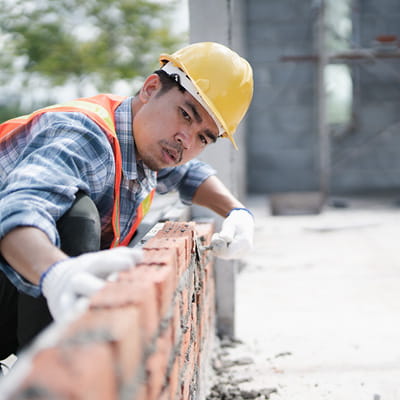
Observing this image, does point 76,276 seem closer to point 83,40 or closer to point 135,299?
point 135,299

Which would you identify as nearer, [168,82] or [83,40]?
[168,82]

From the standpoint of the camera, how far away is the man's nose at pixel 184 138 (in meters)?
1.87

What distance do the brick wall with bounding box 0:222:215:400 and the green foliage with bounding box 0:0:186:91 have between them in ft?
47.4

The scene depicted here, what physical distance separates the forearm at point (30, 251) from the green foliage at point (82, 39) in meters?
14.6

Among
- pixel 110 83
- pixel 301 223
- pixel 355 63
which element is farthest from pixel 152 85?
pixel 110 83

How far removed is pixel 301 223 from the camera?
676cm

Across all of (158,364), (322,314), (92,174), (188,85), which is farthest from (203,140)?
(322,314)

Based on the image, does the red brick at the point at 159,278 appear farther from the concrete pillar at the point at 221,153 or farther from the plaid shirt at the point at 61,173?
the concrete pillar at the point at 221,153

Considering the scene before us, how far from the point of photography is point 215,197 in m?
2.53

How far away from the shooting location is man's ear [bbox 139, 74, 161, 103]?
1.93m

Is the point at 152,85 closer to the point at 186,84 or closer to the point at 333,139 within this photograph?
the point at 186,84

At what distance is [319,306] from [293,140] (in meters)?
7.19

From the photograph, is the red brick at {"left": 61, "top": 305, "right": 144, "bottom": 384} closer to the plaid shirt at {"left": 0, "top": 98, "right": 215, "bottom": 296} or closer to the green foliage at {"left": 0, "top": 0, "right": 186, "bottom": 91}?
the plaid shirt at {"left": 0, "top": 98, "right": 215, "bottom": 296}

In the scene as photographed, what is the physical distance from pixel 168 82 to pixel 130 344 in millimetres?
1314
